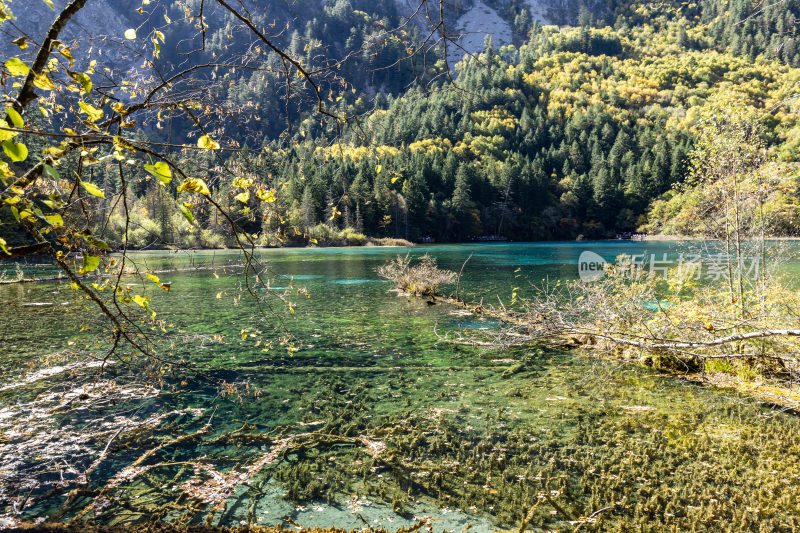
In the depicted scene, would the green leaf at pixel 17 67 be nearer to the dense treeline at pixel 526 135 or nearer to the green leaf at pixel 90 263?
the green leaf at pixel 90 263

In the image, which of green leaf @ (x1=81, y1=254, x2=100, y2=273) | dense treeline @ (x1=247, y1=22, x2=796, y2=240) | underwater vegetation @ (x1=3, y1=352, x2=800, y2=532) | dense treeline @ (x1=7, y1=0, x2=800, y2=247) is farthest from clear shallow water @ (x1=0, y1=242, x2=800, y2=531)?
dense treeline @ (x1=247, y1=22, x2=796, y2=240)

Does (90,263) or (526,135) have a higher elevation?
(526,135)

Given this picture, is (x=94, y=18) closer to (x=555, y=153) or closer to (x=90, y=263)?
(x=555, y=153)

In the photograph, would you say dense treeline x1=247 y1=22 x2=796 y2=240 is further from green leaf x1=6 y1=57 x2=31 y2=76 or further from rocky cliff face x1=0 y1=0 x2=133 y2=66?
green leaf x1=6 y1=57 x2=31 y2=76

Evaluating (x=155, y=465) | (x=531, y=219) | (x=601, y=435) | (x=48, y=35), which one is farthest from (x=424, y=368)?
(x=531, y=219)

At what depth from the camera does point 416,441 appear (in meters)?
6.95

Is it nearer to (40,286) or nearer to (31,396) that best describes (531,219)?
(40,286)

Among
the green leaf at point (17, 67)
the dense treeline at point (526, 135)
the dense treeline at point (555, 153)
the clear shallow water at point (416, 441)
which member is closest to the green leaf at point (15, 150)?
the green leaf at point (17, 67)

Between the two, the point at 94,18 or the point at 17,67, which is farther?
Result: the point at 94,18

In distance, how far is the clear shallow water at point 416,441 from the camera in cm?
526

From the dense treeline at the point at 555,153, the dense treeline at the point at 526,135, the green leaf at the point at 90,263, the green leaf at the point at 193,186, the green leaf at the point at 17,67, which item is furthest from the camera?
the dense treeline at the point at 555,153

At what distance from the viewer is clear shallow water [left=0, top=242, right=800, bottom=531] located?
526 cm

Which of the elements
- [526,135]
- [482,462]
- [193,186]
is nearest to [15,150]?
[193,186]

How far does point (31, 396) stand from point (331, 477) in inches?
281
